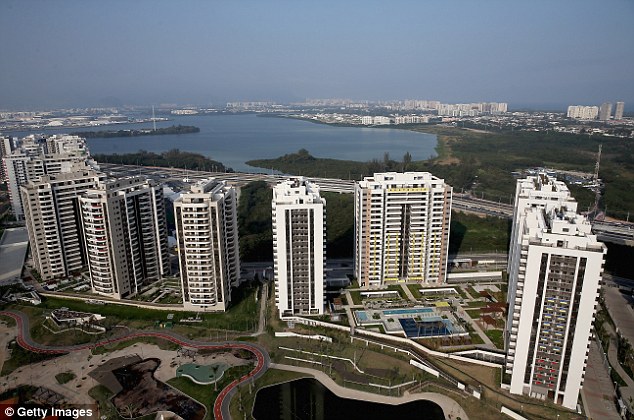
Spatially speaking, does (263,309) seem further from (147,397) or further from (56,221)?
(56,221)

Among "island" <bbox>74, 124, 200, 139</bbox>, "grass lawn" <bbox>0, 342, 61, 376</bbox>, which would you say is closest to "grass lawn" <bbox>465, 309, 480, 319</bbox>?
"grass lawn" <bbox>0, 342, 61, 376</bbox>

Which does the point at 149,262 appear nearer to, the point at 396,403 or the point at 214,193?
the point at 214,193

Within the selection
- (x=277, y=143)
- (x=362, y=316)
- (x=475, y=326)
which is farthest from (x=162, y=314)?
(x=277, y=143)

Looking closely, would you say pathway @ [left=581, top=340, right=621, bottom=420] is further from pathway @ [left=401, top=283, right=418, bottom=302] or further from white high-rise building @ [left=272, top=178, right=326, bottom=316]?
white high-rise building @ [left=272, top=178, right=326, bottom=316]

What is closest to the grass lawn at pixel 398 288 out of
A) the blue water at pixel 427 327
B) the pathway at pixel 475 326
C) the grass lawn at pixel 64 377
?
the blue water at pixel 427 327

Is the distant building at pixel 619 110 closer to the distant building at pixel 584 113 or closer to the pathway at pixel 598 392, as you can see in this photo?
the distant building at pixel 584 113

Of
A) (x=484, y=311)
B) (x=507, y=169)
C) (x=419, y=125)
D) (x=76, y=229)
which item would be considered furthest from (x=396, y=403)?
(x=419, y=125)
